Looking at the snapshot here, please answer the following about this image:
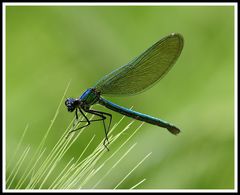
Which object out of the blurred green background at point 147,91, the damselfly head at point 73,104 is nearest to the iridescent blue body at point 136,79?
the damselfly head at point 73,104

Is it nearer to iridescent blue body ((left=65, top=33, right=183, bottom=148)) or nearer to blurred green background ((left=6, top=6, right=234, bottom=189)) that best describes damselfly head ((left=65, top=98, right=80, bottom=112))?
iridescent blue body ((left=65, top=33, right=183, bottom=148))

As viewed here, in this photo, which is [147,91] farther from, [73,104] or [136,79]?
[73,104]

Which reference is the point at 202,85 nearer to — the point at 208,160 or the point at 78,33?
the point at 208,160

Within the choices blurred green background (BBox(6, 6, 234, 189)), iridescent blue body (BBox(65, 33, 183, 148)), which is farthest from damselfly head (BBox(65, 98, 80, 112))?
blurred green background (BBox(6, 6, 234, 189))

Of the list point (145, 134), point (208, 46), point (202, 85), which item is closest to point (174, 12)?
point (208, 46)

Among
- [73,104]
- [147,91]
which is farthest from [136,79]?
[147,91]

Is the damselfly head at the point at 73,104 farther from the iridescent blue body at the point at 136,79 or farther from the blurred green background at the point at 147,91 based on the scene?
the blurred green background at the point at 147,91
